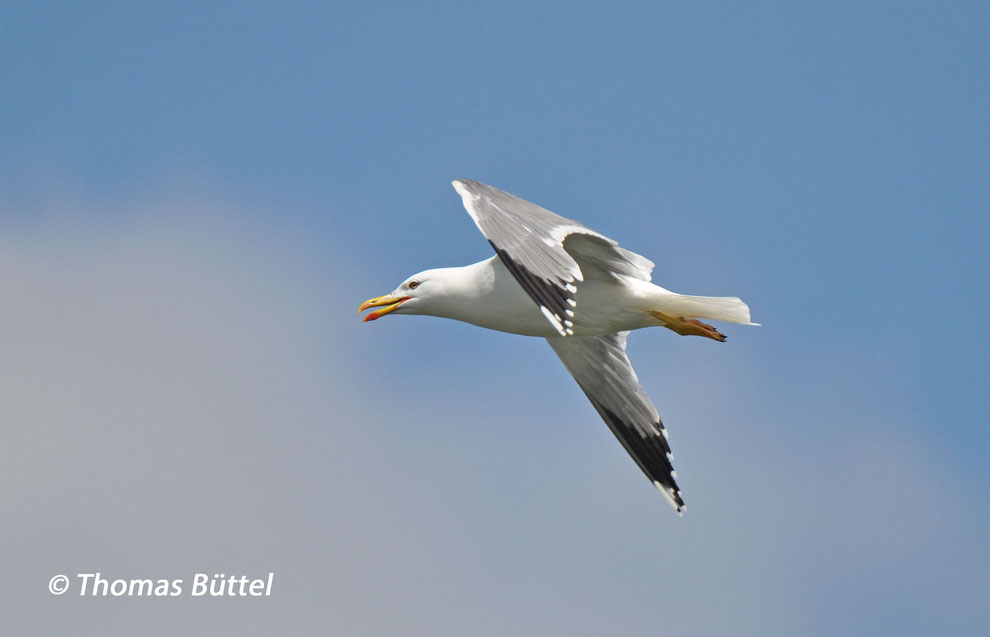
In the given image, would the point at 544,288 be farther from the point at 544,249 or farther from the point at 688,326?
the point at 688,326

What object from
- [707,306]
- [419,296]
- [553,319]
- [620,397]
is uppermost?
[419,296]

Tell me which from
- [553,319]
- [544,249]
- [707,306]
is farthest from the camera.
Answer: [707,306]

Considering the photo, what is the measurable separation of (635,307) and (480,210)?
171 centimetres

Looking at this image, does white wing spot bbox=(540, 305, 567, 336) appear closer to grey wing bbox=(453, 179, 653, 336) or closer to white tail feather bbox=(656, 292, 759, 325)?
grey wing bbox=(453, 179, 653, 336)

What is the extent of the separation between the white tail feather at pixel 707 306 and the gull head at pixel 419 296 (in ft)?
5.36

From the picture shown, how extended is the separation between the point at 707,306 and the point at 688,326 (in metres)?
0.22

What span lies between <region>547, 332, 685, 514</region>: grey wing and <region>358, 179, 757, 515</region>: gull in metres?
0.20

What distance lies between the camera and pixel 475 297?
10219mm

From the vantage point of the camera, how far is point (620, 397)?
12.0m

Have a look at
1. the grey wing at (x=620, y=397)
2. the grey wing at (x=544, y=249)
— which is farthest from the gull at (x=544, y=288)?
the grey wing at (x=620, y=397)

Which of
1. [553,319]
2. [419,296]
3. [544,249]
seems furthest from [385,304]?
[553,319]

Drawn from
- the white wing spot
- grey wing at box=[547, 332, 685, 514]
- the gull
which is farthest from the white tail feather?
the white wing spot

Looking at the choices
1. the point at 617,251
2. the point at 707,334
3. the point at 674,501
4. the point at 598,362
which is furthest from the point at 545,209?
the point at 674,501

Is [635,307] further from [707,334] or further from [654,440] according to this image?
[654,440]
